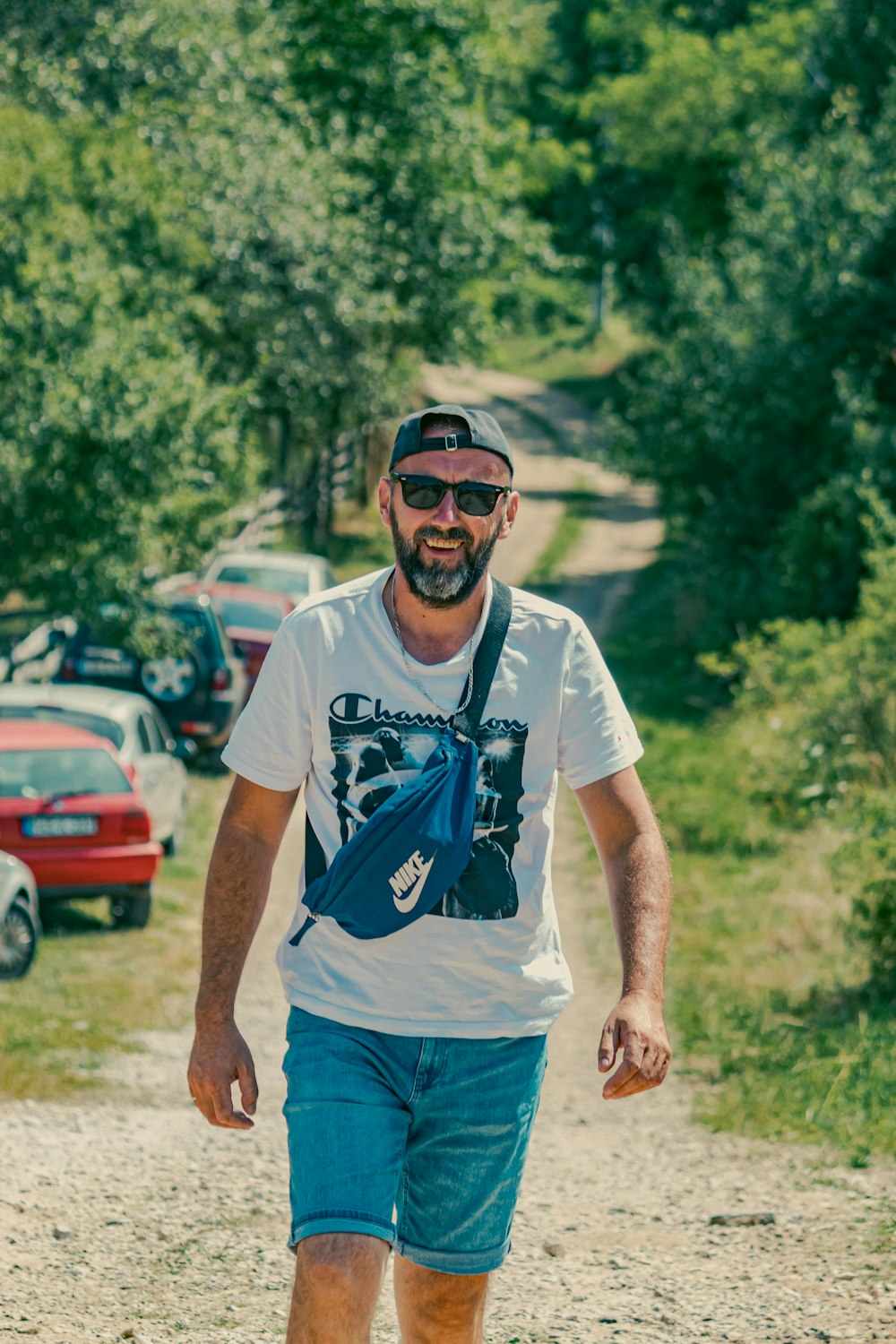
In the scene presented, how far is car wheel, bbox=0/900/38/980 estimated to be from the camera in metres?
10.8

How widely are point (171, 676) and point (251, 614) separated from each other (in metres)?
2.64

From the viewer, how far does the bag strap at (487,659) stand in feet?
11.2

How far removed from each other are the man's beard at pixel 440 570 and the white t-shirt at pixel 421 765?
9cm

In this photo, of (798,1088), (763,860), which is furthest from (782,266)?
(798,1088)

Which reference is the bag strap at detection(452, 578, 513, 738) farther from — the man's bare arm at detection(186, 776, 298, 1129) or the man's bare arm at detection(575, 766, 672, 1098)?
the man's bare arm at detection(186, 776, 298, 1129)

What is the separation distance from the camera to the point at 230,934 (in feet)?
11.3

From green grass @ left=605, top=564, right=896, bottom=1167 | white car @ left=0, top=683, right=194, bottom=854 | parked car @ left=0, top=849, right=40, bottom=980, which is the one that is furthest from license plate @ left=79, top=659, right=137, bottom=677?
parked car @ left=0, top=849, right=40, bottom=980

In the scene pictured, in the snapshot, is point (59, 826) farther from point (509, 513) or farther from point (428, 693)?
point (428, 693)

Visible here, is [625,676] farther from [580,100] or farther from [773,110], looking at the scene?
[580,100]

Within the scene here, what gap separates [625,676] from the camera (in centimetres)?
2608

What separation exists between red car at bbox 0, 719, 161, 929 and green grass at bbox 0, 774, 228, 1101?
44 centimetres

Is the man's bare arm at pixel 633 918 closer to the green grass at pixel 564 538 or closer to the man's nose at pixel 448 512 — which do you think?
the man's nose at pixel 448 512

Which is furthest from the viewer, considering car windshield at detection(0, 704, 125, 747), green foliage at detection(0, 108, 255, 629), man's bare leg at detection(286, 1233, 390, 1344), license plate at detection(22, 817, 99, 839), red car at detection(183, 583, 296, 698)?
red car at detection(183, 583, 296, 698)

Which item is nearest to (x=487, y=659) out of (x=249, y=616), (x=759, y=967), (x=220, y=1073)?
(x=220, y=1073)
